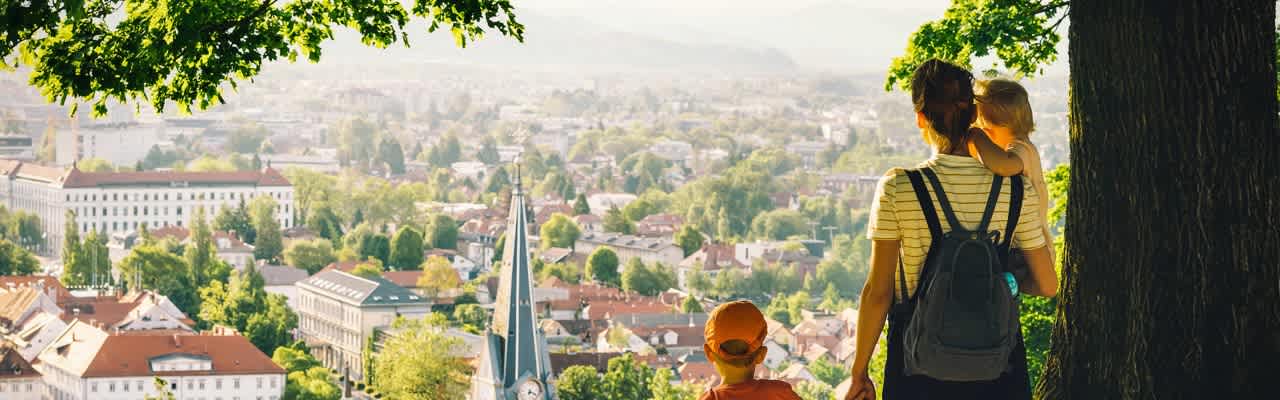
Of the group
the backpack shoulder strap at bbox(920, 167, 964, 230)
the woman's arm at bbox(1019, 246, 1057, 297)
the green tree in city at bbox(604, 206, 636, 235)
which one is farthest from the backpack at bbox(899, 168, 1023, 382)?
the green tree in city at bbox(604, 206, 636, 235)

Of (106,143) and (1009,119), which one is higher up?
(106,143)

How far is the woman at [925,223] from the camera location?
266 cm

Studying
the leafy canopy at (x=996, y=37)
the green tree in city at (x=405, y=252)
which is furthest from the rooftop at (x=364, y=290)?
the leafy canopy at (x=996, y=37)

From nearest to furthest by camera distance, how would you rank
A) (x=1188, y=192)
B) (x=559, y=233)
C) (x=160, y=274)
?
(x=1188, y=192) → (x=160, y=274) → (x=559, y=233)

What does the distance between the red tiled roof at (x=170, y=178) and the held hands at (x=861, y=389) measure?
7259cm

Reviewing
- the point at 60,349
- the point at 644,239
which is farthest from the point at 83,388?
the point at 644,239

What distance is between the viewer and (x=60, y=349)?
140ft

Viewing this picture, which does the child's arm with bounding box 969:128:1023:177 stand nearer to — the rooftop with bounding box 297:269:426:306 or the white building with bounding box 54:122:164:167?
the rooftop with bounding box 297:269:426:306

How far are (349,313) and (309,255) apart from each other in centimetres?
1387

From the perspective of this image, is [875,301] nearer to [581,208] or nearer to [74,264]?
[74,264]

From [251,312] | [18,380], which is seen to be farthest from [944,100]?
[251,312]

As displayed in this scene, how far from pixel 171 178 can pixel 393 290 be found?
26.1 metres

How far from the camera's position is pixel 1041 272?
2816 millimetres

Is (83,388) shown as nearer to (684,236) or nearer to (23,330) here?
(23,330)
